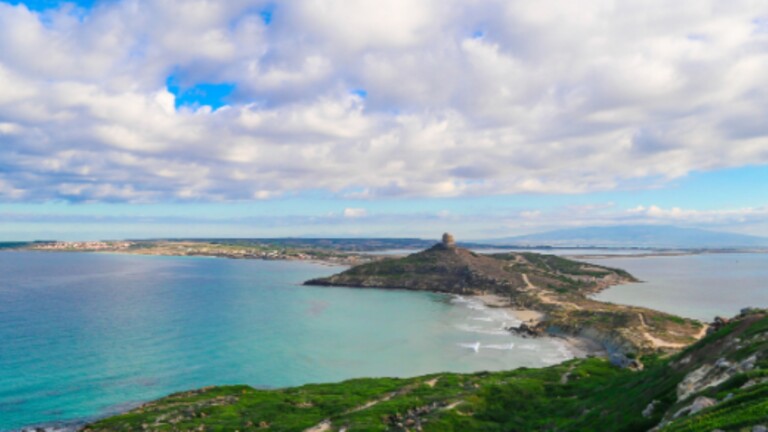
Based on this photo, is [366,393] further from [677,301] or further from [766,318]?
[677,301]

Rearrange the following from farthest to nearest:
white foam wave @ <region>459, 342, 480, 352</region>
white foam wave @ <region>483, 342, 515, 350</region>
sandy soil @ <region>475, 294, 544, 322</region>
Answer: sandy soil @ <region>475, 294, 544, 322</region>, white foam wave @ <region>483, 342, 515, 350</region>, white foam wave @ <region>459, 342, 480, 352</region>

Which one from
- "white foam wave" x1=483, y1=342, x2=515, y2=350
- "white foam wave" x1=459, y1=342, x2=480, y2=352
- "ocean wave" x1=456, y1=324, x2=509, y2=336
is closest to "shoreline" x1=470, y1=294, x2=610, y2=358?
"ocean wave" x1=456, y1=324, x2=509, y2=336

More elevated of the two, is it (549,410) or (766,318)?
(766,318)

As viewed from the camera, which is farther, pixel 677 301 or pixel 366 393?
pixel 677 301

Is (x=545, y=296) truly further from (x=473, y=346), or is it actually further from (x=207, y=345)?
(x=207, y=345)

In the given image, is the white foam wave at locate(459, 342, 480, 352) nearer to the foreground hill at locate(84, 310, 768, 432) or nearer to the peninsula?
the peninsula

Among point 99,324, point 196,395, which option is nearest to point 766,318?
point 196,395

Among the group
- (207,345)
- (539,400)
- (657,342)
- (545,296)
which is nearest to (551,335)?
(657,342)
